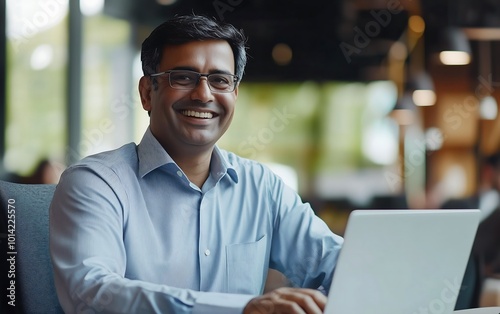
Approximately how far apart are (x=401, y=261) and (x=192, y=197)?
0.67m

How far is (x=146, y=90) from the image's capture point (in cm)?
179

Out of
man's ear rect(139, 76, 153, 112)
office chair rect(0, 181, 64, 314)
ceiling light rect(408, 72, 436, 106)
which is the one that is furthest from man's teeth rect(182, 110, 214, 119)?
ceiling light rect(408, 72, 436, 106)

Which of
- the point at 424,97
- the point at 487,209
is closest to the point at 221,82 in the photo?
the point at 487,209

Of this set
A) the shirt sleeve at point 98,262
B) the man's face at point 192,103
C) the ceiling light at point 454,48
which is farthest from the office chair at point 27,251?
the ceiling light at point 454,48

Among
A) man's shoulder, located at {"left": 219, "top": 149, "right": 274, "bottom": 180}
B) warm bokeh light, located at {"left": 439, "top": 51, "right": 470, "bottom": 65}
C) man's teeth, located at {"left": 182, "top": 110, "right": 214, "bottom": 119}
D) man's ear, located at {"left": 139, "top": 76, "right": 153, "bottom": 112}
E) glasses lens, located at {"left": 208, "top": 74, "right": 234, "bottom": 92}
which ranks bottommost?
man's shoulder, located at {"left": 219, "top": 149, "right": 274, "bottom": 180}

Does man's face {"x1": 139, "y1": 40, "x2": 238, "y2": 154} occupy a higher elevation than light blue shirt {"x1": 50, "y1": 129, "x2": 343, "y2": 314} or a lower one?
higher

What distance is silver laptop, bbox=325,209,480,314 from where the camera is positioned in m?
1.06

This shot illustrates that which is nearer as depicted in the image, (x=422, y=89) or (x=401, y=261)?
(x=401, y=261)

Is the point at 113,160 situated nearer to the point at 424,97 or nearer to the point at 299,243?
the point at 299,243

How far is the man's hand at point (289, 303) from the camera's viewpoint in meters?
1.07

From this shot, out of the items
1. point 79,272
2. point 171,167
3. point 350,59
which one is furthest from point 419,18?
point 79,272

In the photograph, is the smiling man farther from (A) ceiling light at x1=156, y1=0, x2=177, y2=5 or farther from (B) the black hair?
(A) ceiling light at x1=156, y1=0, x2=177, y2=5

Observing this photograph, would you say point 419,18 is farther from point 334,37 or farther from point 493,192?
point 493,192

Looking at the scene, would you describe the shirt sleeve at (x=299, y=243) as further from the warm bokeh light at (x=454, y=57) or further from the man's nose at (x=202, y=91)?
the warm bokeh light at (x=454, y=57)
